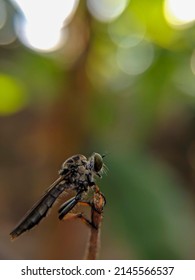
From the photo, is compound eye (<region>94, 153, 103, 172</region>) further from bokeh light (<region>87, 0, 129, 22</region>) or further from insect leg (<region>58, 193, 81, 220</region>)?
bokeh light (<region>87, 0, 129, 22</region>)

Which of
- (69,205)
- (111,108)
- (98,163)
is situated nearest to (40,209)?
(69,205)

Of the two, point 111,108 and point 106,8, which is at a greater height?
point 106,8

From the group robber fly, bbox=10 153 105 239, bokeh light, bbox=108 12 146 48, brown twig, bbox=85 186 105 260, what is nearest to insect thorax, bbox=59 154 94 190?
robber fly, bbox=10 153 105 239

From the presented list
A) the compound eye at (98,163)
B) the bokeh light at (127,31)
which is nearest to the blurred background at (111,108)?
the bokeh light at (127,31)

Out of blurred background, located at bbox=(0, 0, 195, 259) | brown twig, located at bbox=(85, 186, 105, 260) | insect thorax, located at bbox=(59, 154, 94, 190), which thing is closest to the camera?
brown twig, located at bbox=(85, 186, 105, 260)

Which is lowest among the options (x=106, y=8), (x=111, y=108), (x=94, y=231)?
(x=94, y=231)

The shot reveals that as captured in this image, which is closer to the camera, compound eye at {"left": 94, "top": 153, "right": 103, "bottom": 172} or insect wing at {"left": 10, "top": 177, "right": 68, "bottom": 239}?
insect wing at {"left": 10, "top": 177, "right": 68, "bottom": 239}

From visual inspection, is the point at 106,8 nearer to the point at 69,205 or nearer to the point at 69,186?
the point at 69,186

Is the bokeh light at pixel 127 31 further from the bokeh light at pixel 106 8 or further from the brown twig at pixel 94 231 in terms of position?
the brown twig at pixel 94 231
